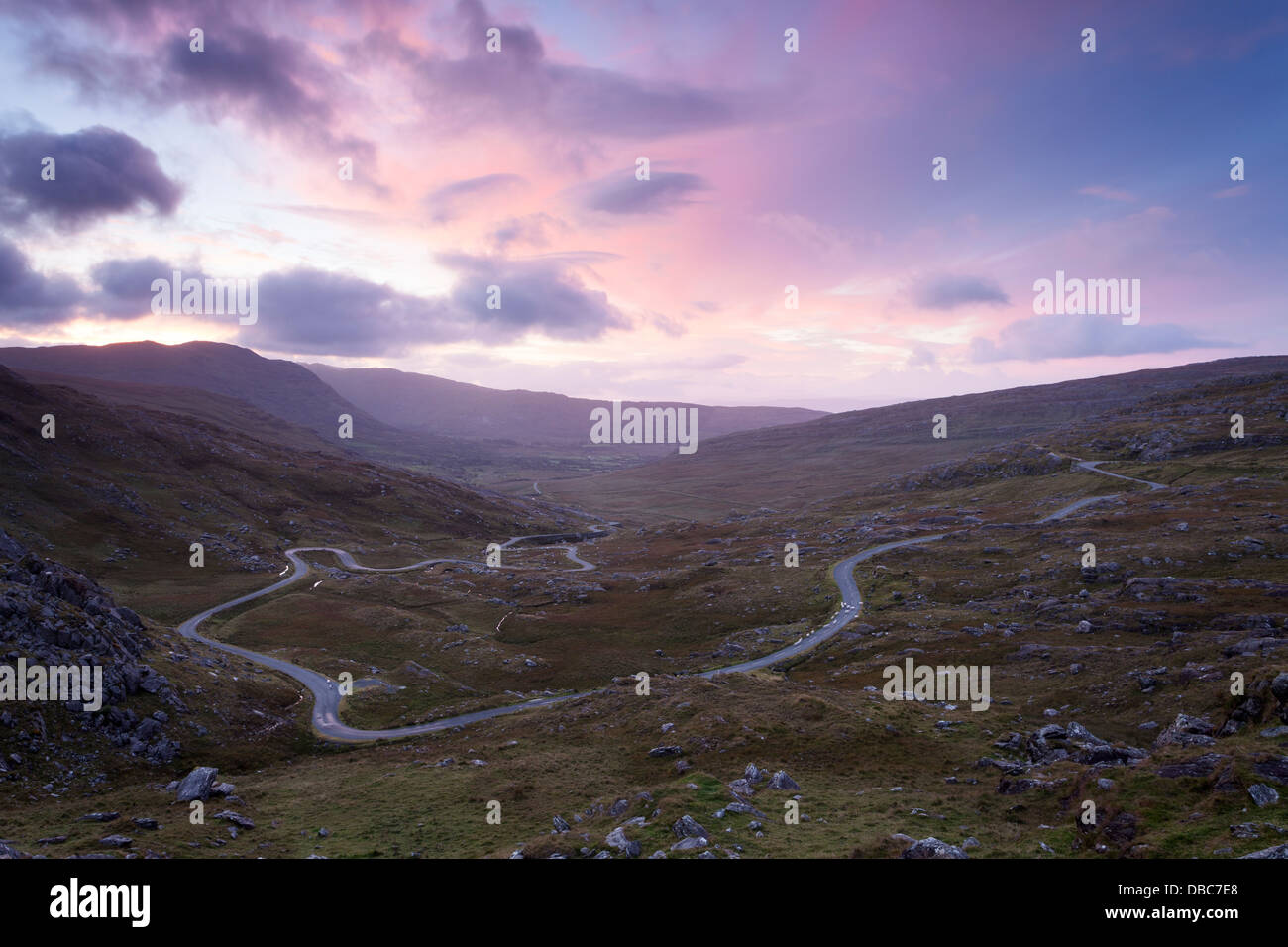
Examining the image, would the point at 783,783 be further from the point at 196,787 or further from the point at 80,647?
the point at 80,647

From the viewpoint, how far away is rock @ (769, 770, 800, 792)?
37856 mm

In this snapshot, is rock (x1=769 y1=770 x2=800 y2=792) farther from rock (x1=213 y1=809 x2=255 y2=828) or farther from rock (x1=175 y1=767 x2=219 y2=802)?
rock (x1=175 y1=767 x2=219 y2=802)

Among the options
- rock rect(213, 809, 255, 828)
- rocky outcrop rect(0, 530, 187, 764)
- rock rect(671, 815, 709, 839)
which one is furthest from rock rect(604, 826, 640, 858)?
rocky outcrop rect(0, 530, 187, 764)

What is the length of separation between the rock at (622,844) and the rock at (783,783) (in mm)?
12475

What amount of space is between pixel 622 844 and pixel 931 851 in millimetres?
13201

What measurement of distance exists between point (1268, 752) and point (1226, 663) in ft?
94.0

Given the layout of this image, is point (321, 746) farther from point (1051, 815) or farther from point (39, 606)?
point (1051, 815)

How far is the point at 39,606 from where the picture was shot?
5381cm

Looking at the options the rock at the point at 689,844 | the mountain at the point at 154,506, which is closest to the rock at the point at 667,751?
the rock at the point at 689,844

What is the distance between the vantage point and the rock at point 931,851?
24.1m

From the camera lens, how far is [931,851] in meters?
24.3

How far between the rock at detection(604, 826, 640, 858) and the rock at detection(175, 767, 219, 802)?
29171 mm

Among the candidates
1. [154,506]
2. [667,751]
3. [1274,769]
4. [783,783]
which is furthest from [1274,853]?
[154,506]
